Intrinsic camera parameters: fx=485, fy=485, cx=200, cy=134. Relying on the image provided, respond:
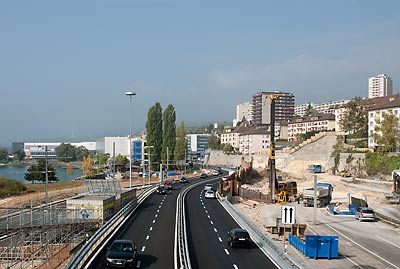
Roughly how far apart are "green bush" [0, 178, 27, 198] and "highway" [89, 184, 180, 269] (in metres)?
31.5

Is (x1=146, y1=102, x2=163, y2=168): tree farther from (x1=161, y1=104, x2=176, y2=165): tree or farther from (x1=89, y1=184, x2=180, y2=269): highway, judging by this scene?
(x1=89, y1=184, x2=180, y2=269): highway

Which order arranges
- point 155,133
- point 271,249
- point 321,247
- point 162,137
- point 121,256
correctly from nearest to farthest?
point 121,256, point 271,249, point 321,247, point 155,133, point 162,137

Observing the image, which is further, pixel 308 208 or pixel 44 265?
pixel 308 208

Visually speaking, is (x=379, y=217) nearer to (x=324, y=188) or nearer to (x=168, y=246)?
(x=324, y=188)

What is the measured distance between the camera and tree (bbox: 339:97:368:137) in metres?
128

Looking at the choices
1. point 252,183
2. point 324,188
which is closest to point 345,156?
point 252,183

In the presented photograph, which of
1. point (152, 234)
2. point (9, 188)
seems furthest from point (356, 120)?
point (152, 234)

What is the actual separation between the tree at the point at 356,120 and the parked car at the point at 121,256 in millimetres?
111289

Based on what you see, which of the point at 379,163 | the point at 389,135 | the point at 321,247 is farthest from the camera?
the point at 389,135

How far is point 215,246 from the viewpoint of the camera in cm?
3177

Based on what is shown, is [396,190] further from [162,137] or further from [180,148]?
[180,148]

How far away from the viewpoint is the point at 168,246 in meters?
30.8

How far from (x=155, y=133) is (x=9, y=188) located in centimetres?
5289

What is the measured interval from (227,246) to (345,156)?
79.3m
